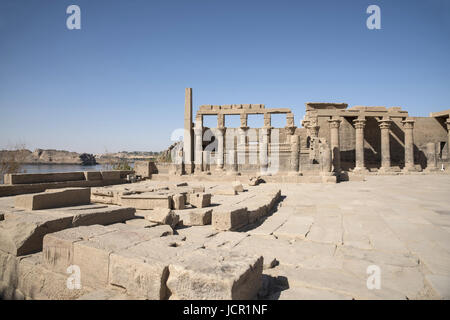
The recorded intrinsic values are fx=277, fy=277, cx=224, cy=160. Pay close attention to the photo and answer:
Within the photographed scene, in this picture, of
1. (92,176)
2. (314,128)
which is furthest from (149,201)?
(314,128)

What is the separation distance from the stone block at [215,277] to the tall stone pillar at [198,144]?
20.5 meters

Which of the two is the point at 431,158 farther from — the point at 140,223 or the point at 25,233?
the point at 25,233

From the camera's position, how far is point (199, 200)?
7609 millimetres

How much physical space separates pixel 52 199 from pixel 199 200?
3445 millimetres

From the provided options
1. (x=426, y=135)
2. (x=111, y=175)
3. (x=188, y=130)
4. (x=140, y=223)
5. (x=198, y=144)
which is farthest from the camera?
(x=426, y=135)

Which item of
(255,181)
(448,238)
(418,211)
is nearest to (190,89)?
(255,181)

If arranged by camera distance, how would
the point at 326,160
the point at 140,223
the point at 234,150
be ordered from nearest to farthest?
the point at 140,223
the point at 326,160
the point at 234,150

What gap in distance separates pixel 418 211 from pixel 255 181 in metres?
8.20

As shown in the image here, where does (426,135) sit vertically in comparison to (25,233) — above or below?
above

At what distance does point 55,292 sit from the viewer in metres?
3.57

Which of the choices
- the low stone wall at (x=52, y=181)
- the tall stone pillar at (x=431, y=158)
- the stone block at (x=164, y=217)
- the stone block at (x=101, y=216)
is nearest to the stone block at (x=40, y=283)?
the stone block at (x=101, y=216)

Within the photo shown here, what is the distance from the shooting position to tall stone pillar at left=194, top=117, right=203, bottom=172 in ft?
77.2

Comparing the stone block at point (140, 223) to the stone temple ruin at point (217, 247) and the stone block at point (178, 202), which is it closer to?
the stone temple ruin at point (217, 247)

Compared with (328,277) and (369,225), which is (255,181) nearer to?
(369,225)
